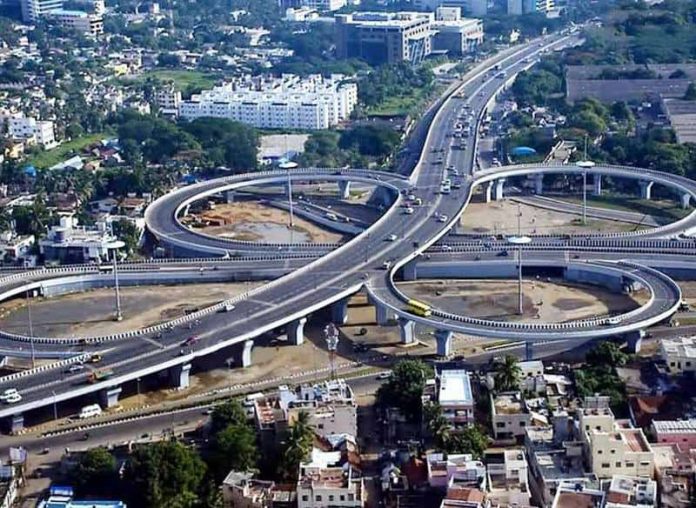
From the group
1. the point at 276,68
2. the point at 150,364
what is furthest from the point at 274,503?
the point at 276,68

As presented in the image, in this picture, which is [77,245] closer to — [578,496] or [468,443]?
[468,443]

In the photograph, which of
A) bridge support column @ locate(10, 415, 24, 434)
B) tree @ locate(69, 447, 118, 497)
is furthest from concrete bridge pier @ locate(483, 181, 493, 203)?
tree @ locate(69, 447, 118, 497)

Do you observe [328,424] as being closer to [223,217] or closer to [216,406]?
[216,406]

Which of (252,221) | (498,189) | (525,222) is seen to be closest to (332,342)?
(525,222)

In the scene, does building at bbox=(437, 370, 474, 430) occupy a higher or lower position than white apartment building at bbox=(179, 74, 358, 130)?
lower

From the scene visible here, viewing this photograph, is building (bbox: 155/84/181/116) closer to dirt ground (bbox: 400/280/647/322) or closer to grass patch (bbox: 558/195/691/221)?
grass patch (bbox: 558/195/691/221)

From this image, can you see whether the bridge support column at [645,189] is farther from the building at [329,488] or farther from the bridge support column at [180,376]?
the building at [329,488]
